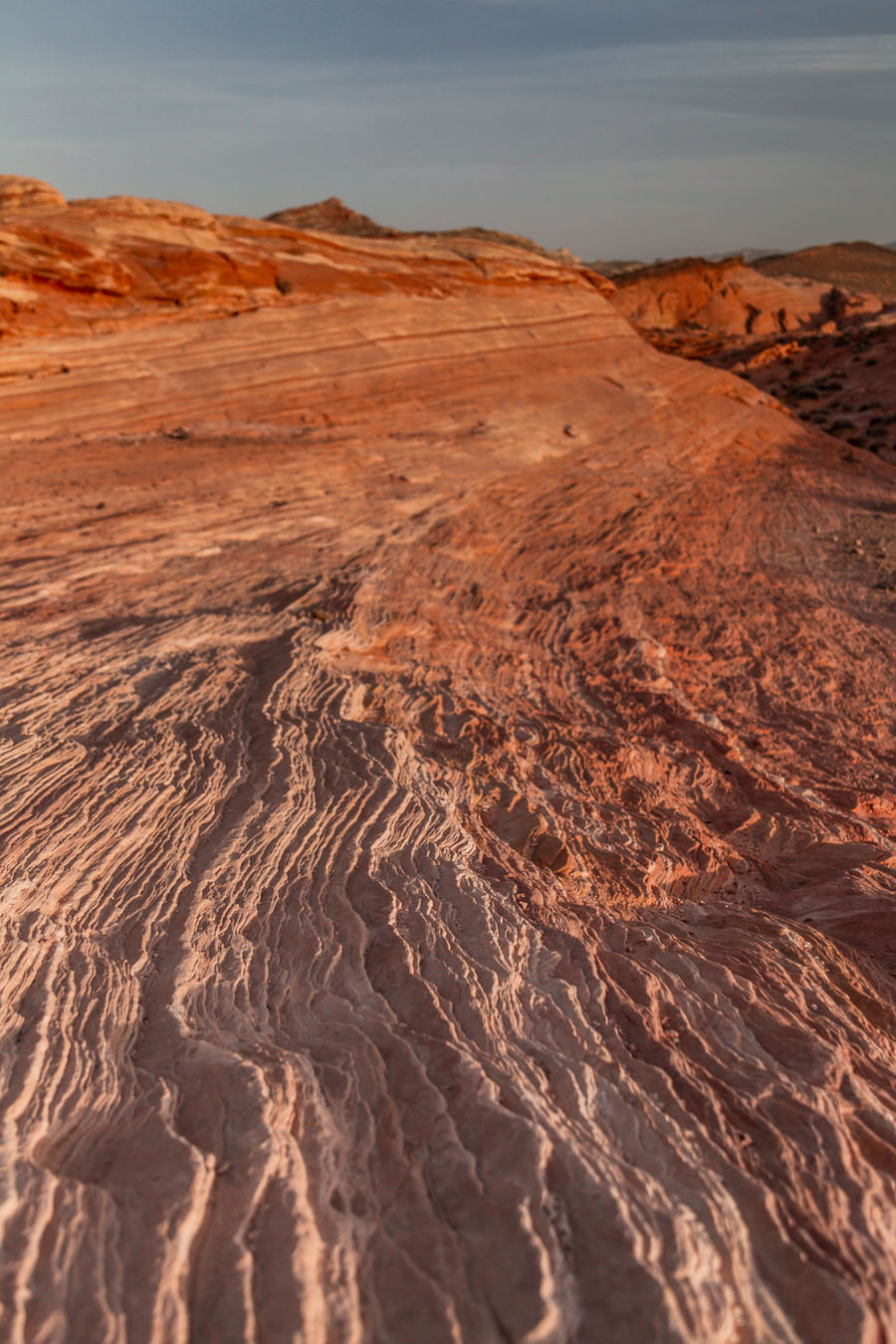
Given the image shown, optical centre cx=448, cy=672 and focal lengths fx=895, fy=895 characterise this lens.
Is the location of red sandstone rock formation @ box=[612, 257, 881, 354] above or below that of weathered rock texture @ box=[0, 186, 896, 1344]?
above

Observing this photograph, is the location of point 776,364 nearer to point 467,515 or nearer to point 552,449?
point 552,449

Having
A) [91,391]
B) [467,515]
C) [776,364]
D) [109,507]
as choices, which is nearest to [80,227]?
[91,391]

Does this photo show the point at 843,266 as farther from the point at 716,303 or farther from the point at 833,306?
the point at 716,303

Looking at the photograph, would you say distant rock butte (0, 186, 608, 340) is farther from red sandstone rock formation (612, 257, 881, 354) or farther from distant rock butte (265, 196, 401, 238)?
red sandstone rock formation (612, 257, 881, 354)

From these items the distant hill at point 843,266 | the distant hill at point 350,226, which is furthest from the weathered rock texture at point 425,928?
the distant hill at point 843,266

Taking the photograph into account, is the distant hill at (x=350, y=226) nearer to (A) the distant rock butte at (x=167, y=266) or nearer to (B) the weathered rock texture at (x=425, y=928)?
(A) the distant rock butte at (x=167, y=266)

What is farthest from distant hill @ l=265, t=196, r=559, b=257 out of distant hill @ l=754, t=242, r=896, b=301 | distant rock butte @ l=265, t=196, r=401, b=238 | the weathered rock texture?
distant hill @ l=754, t=242, r=896, b=301
